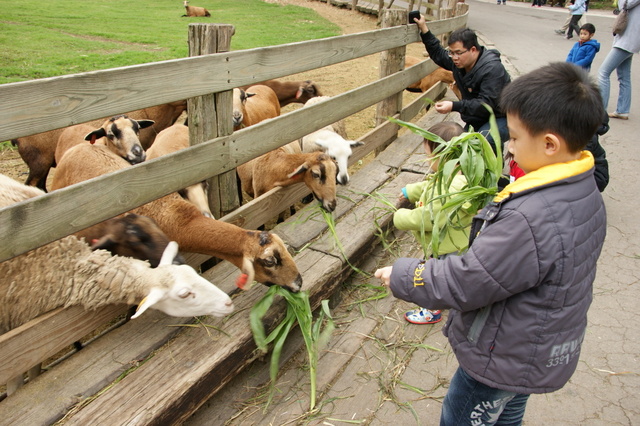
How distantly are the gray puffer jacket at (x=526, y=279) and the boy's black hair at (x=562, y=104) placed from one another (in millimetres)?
130

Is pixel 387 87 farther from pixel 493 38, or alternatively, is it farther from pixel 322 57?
pixel 493 38

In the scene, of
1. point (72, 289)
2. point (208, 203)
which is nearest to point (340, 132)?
point (208, 203)

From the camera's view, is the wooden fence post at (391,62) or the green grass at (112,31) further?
the green grass at (112,31)

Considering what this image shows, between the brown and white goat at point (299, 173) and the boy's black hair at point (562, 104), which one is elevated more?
the boy's black hair at point (562, 104)

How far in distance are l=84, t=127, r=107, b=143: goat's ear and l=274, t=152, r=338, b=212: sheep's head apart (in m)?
2.03

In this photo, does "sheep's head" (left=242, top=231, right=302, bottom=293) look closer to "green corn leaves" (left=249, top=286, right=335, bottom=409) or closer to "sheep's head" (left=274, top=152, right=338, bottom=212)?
"green corn leaves" (left=249, top=286, right=335, bottom=409)

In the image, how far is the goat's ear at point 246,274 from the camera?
10.7ft

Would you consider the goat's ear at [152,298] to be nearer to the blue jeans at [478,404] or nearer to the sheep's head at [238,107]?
the blue jeans at [478,404]

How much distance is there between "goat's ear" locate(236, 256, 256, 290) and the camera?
3248 millimetres

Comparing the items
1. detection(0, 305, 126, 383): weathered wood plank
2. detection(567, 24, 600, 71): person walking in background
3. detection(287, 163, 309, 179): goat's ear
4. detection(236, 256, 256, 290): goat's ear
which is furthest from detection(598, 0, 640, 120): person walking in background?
detection(0, 305, 126, 383): weathered wood plank

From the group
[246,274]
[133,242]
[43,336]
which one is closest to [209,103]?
[133,242]

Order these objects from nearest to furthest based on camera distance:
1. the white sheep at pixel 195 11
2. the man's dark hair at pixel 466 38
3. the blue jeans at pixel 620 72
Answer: the man's dark hair at pixel 466 38
the blue jeans at pixel 620 72
the white sheep at pixel 195 11

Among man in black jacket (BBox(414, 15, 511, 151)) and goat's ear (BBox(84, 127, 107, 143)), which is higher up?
man in black jacket (BBox(414, 15, 511, 151))

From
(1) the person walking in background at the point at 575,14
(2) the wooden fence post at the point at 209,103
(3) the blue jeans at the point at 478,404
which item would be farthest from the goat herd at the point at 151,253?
(1) the person walking in background at the point at 575,14
